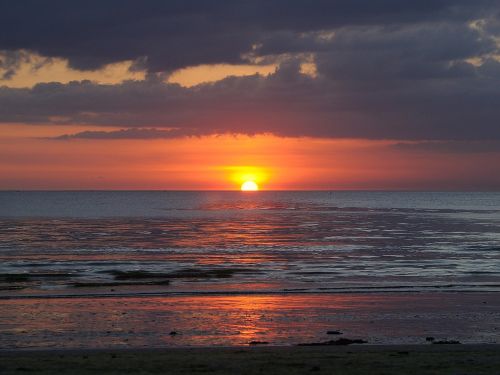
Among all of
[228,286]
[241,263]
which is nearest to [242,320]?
[228,286]

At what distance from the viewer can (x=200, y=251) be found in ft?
206

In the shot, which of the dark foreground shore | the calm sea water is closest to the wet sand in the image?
the dark foreground shore

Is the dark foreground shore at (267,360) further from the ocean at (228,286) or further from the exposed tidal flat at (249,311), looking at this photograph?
the ocean at (228,286)

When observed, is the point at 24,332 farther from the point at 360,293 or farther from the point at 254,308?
the point at 360,293

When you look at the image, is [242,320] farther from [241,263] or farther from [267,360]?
Result: [241,263]

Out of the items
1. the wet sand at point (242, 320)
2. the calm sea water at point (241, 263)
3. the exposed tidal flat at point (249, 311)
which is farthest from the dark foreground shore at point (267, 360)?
the calm sea water at point (241, 263)

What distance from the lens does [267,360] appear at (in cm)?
1855

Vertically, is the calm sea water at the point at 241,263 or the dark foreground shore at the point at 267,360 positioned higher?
the dark foreground shore at the point at 267,360

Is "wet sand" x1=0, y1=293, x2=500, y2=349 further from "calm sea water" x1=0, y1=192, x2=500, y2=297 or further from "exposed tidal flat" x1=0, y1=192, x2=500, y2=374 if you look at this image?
"calm sea water" x1=0, y1=192, x2=500, y2=297

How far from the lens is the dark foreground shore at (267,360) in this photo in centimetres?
1717

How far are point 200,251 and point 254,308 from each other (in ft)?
110

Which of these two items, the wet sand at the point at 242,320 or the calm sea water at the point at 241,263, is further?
the calm sea water at the point at 241,263

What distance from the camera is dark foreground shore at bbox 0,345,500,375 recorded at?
1717 centimetres


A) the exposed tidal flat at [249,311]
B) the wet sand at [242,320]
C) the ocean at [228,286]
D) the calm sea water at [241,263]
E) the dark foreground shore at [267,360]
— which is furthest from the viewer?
the calm sea water at [241,263]
